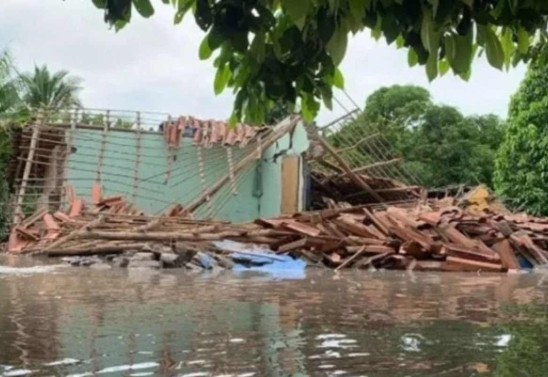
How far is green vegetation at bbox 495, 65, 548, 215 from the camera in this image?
28.0m

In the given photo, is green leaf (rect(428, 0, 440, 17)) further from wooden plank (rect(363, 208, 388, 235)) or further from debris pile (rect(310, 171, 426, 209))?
debris pile (rect(310, 171, 426, 209))

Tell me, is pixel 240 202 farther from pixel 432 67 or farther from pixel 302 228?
pixel 432 67

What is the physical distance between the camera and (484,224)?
16.4 meters

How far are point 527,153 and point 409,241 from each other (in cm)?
1447

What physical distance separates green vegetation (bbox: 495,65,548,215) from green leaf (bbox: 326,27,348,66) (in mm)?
26746

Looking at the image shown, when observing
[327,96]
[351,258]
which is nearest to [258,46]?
[327,96]

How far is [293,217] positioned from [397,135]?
19.4 metres

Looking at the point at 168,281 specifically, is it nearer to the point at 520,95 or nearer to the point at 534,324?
the point at 534,324

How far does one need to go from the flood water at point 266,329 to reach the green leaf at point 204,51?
2516mm

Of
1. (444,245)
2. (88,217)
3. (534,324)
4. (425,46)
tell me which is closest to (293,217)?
(444,245)

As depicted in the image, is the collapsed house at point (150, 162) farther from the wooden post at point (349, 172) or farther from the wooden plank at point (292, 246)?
the wooden plank at point (292, 246)

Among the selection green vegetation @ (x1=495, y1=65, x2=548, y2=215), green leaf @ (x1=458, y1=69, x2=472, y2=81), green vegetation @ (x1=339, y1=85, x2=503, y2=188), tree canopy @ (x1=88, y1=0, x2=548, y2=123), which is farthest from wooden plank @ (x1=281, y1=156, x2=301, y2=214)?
green leaf @ (x1=458, y1=69, x2=472, y2=81)

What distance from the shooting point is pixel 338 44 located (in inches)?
85.9

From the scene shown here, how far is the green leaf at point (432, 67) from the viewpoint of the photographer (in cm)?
229
